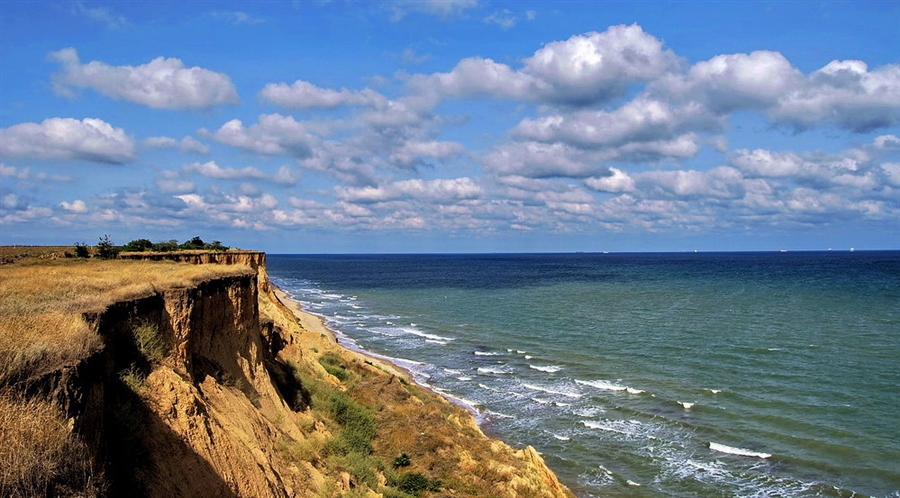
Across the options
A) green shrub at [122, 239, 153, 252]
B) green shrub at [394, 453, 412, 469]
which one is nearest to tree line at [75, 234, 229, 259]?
green shrub at [122, 239, 153, 252]

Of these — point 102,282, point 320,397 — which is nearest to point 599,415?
point 320,397

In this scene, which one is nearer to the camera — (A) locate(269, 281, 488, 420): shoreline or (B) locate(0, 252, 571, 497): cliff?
(B) locate(0, 252, 571, 497): cliff

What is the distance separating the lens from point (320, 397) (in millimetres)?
26016

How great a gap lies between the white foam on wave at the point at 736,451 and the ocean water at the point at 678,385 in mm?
126

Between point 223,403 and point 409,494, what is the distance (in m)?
7.02

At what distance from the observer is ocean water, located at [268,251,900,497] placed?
26016 millimetres

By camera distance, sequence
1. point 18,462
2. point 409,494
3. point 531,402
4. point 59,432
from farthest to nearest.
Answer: point 531,402
point 409,494
point 59,432
point 18,462

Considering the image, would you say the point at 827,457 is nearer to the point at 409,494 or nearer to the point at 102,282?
the point at 409,494

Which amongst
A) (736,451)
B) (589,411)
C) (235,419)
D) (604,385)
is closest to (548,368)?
(604,385)

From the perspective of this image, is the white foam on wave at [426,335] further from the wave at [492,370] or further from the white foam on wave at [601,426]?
the white foam on wave at [601,426]

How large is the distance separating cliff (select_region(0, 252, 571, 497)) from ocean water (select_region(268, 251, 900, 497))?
20.6ft

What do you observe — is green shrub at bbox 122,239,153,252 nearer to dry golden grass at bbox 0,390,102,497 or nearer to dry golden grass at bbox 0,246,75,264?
dry golden grass at bbox 0,246,75,264

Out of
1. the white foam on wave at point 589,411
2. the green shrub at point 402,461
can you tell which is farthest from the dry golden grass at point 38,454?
the white foam on wave at point 589,411

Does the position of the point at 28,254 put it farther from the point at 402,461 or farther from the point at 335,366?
the point at 402,461
